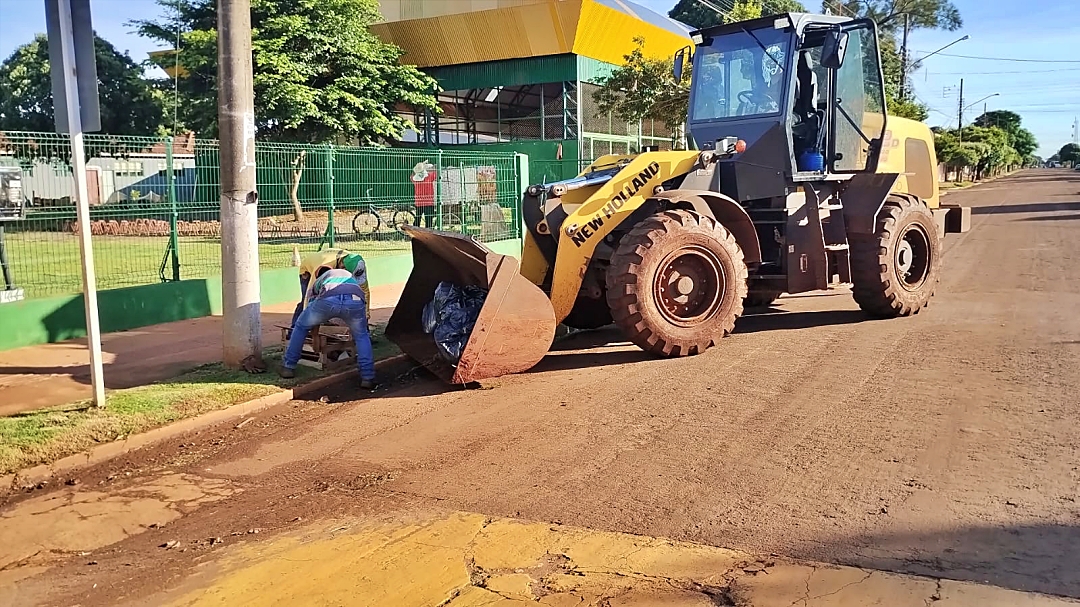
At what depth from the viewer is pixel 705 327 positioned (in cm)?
820

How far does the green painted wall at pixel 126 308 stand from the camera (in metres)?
8.90

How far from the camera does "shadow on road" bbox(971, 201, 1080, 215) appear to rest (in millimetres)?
29741

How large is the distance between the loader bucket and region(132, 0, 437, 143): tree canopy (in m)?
16.3

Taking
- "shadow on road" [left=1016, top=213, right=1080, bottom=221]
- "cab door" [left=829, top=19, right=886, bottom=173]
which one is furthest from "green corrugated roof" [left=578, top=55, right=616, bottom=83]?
"cab door" [left=829, top=19, right=886, bottom=173]

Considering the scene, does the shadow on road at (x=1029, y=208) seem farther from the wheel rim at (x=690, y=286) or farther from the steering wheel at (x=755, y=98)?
the wheel rim at (x=690, y=286)

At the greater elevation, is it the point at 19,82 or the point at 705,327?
the point at 19,82

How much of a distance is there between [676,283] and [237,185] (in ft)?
13.4

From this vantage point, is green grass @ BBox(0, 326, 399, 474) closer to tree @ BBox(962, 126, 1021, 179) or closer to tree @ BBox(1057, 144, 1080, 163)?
tree @ BBox(962, 126, 1021, 179)

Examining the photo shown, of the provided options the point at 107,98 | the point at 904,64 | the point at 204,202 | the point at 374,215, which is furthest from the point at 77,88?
the point at 904,64

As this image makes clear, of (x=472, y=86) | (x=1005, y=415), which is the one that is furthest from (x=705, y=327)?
(x=472, y=86)

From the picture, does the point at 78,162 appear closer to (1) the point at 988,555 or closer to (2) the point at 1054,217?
(1) the point at 988,555

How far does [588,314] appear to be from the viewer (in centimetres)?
930

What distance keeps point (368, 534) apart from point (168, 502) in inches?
54.5

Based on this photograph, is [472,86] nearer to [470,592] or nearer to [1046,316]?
[1046,316]
